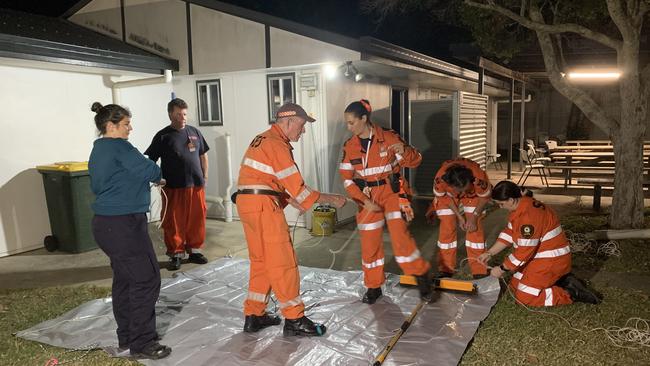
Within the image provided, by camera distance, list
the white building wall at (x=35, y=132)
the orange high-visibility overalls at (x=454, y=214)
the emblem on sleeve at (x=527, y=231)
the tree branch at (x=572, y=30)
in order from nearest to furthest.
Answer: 1. the emblem on sleeve at (x=527, y=231)
2. the orange high-visibility overalls at (x=454, y=214)
3. the white building wall at (x=35, y=132)
4. the tree branch at (x=572, y=30)

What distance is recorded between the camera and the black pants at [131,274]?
11.6ft

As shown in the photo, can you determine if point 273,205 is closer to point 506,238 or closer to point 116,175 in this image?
point 116,175

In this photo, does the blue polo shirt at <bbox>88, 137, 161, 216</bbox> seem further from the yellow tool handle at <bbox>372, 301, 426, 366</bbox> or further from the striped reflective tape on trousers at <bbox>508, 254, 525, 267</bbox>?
the striped reflective tape on trousers at <bbox>508, 254, 525, 267</bbox>

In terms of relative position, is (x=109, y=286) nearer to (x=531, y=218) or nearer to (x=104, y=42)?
(x=531, y=218)

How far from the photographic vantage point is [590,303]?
439 centimetres

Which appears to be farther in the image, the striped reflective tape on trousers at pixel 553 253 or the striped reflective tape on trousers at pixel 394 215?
the striped reflective tape on trousers at pixel 394 215

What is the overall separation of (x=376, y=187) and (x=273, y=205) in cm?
121

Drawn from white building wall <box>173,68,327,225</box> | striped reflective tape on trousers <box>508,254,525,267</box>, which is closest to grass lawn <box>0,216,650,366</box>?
striped reflective tape on trousers <box>508,254,525,267</box>

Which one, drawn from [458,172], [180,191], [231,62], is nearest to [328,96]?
[231,62]

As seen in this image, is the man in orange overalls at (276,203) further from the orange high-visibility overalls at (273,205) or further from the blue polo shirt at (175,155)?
the blue polo shirt at (175,155)

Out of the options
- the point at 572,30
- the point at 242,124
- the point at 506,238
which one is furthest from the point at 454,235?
the point at 242,124

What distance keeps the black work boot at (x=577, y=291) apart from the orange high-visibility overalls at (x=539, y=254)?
0.05 m

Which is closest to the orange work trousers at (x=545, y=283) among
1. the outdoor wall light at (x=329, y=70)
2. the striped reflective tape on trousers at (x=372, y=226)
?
the striped reflective tape on trousers at (x=372, y=226)

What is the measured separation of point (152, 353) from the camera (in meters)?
3.63
